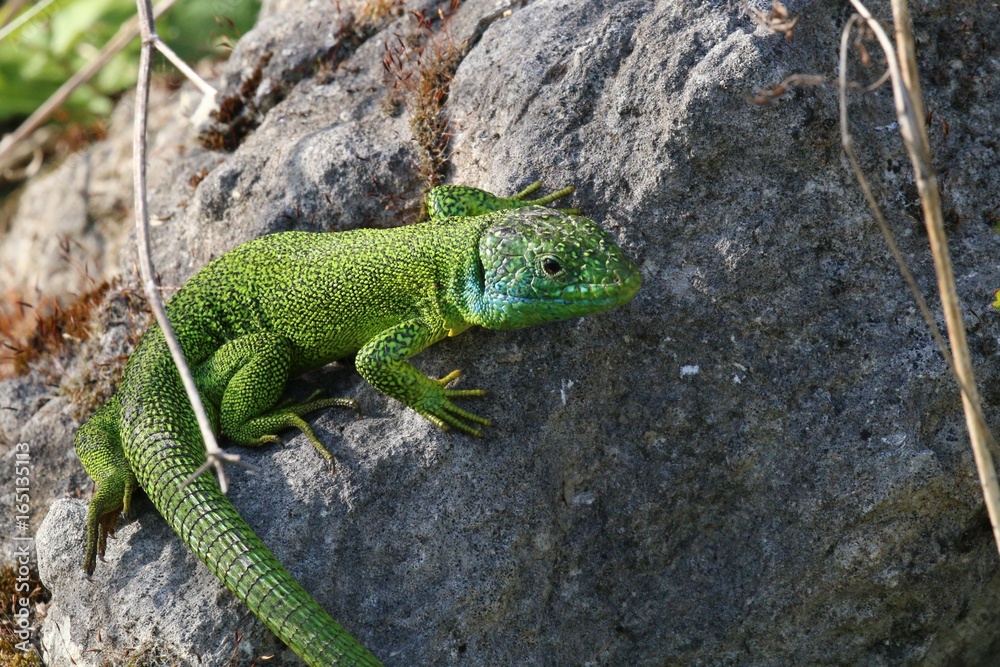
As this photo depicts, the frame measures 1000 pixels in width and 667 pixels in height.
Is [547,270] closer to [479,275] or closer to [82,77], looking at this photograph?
[479,275]

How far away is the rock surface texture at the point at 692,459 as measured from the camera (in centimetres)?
490

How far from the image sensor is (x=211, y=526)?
4781 mm

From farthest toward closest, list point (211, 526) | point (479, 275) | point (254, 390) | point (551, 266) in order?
point (254, 390), point (479, 275), point (211, 526), point (551, 266)

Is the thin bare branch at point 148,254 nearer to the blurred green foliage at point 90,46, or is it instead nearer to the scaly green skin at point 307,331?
the scaly green skin at point 307,331

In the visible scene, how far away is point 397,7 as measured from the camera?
6.86m

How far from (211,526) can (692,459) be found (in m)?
2.68

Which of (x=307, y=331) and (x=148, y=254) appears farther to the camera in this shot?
(x=307, y=331)

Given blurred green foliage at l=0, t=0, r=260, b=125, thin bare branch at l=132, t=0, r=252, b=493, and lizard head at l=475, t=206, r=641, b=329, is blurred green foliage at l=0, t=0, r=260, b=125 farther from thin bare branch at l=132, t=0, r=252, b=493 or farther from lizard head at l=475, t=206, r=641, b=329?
lizard head at l=475, t=206, r=641, b=329

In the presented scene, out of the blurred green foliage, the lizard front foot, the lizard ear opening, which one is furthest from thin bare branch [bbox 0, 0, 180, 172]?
the blurred green foliage

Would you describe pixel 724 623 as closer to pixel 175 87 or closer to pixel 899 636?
pixel 899 636

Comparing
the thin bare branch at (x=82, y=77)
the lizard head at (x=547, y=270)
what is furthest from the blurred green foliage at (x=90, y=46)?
the lizard head at (x=547, y=270)

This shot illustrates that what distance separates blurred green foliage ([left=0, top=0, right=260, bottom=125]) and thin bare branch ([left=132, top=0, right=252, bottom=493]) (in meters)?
4.88

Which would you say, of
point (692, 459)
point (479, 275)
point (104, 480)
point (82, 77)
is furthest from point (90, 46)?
point (692, 459)

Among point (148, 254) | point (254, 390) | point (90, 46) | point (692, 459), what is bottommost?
point (692, 459)
